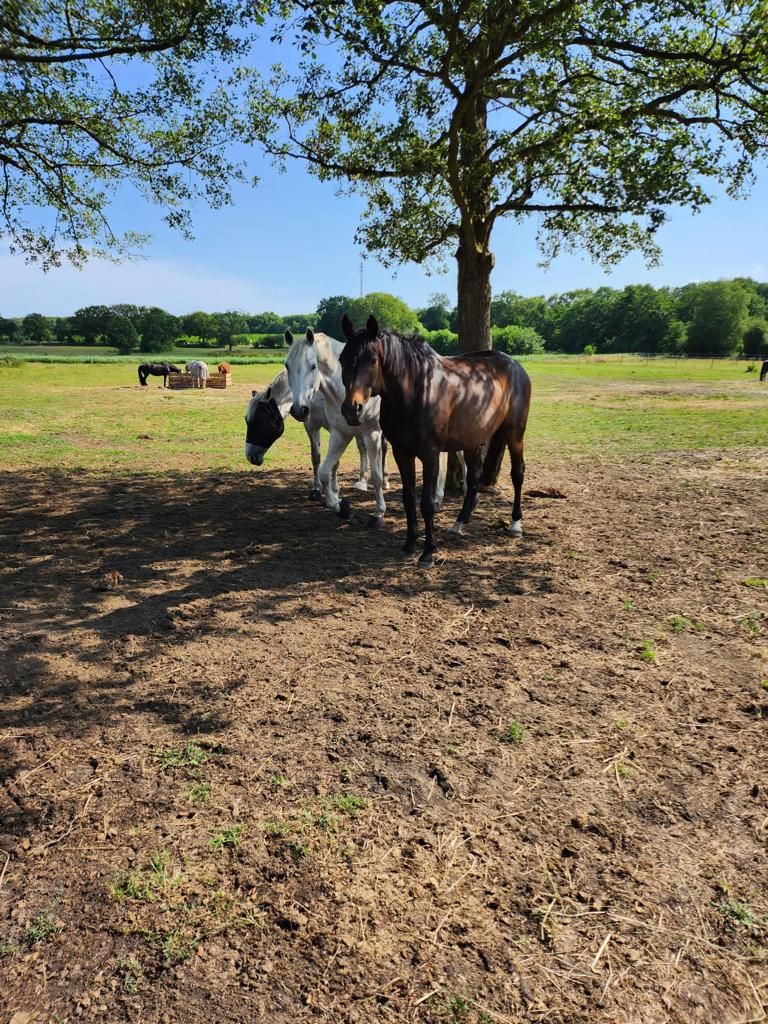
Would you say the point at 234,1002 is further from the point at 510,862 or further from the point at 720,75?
the point at 720,75

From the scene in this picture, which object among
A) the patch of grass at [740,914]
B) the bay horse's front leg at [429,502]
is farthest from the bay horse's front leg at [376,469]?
the patch of grass at [740,914]

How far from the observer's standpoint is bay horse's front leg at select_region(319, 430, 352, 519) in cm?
688

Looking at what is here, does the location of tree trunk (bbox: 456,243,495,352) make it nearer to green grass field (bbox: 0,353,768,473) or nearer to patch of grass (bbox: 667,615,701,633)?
green grass field (bbox: 0,353,768,473)

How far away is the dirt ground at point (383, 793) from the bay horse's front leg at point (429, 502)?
253 millimetres

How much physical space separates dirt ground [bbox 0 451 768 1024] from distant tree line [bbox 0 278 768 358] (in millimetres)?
59896

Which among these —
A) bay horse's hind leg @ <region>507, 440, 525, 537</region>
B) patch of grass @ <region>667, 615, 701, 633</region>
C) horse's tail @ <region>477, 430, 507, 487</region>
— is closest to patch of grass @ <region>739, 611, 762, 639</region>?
patch of grass @ <region>667, 615, 701, 633</region>

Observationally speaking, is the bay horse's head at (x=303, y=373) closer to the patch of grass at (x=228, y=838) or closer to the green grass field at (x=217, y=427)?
the patch of grass at (x=228, y=838)

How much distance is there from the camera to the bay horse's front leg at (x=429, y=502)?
5.68 meters

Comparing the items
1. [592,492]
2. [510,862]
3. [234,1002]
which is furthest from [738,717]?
[592,492]

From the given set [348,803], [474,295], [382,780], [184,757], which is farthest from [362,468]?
[348,803]

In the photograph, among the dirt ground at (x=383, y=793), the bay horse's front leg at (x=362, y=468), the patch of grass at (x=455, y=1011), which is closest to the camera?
the patch of grass at (x=455, y=1011)

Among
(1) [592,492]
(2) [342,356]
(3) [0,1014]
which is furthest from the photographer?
(1) [592,492]

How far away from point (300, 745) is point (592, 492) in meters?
7.32

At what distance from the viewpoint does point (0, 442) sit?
13.1m
